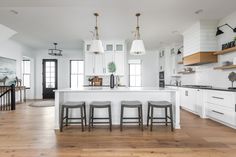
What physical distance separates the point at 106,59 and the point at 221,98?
4.55 metres

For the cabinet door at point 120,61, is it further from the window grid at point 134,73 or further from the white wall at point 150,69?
the white wall at point 150,69

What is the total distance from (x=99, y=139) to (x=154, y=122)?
137 centimetres

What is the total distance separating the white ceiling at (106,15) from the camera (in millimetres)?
3600

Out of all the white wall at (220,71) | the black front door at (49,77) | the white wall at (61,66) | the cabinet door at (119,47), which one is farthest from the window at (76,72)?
the white wall at (220,71)

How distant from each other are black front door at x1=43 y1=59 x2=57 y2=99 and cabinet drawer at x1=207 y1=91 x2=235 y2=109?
26.5 ft

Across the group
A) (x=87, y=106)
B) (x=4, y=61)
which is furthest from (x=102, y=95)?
(x=4, y=61)

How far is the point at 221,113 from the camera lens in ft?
13.3

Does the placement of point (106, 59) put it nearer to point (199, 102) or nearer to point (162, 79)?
point (162, 79)

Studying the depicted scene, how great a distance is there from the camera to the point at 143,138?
3.17 m

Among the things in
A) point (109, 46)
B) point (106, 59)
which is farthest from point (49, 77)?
point (109, 46)

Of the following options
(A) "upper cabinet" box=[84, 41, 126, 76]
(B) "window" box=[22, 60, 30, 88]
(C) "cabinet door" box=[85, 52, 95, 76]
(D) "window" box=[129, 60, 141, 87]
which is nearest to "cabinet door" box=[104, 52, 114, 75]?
(A) "upper cabinet" box=[84, 41, 126, 76]

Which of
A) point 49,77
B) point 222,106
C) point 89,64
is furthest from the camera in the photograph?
point 49,77

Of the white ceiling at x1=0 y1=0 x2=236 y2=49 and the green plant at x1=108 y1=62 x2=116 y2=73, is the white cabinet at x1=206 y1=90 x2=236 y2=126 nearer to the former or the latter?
the white ceiling at x1=0 y1=0 x2=236 y2=49

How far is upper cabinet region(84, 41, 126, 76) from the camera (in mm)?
7238
